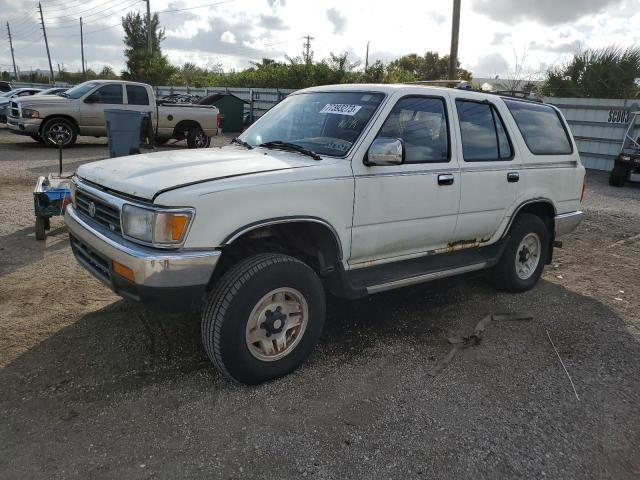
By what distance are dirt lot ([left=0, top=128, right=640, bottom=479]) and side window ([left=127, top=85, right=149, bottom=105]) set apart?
34.6ft

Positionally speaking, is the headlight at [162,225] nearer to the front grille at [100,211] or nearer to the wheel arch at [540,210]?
the front grille at [100,211]

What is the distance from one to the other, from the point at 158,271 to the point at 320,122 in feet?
5.87

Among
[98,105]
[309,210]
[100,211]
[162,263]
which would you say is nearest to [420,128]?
[309,210]

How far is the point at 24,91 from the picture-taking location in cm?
2180

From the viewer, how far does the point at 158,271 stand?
8.95ft

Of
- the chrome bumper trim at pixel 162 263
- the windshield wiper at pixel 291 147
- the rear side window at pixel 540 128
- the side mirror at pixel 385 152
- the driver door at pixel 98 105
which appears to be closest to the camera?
the chrome bumper trim at pixel 162 263

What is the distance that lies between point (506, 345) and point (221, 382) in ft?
7.27

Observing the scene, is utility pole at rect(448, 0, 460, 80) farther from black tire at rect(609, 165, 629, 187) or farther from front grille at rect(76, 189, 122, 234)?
front grille at rect(76, 189, 122, 234)

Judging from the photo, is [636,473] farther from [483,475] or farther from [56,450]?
[56,450]

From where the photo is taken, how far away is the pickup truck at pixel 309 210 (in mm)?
2852

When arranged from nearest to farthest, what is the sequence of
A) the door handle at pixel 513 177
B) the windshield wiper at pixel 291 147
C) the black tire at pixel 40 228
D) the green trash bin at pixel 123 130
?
the windshield wiper at pixel 291 147 → the door handle at pixel 513 177 → the black tire at pixel 40 228 → the green trash bin at pixel 123 130

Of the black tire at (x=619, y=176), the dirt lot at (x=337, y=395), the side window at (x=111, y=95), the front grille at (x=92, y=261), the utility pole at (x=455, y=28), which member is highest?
the utility pole at (x=455, y=28)

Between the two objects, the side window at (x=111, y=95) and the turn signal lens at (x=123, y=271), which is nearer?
the turn signal lens at (x=123, y=271)

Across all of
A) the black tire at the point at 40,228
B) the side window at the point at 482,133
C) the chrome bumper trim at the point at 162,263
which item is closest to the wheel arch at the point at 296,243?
the chrome bumper trim at the point at 162,263
